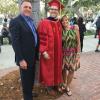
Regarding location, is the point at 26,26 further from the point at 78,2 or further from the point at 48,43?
the point at 78,2

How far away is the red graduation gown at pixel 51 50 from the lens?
20.0 ft

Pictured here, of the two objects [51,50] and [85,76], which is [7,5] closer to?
[85,76]

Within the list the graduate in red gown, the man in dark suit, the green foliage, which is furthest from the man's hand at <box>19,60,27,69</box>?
the green foliage

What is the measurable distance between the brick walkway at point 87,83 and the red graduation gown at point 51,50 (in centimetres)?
52

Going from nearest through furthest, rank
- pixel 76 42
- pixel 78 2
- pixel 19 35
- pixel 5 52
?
pixel 19 35 < pixel 76 42 < pixel 5 52 < pixel 78 2

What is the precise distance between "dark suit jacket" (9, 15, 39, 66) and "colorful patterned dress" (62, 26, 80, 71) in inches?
42.2

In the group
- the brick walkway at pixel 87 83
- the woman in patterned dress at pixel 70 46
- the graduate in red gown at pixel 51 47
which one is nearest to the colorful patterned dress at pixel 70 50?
the woman in patterned dress at pixel 70 46

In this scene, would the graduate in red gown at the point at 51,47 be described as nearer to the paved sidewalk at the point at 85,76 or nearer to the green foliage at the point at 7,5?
the paved sidewalk at the point at 85,76

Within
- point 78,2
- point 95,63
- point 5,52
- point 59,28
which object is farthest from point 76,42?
point 78,2

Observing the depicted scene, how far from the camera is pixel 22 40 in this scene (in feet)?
17.9

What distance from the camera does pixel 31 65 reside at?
5.59 metres

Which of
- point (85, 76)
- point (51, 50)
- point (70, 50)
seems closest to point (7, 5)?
point (85, 76)

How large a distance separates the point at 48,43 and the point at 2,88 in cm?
164

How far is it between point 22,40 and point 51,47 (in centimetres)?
90
